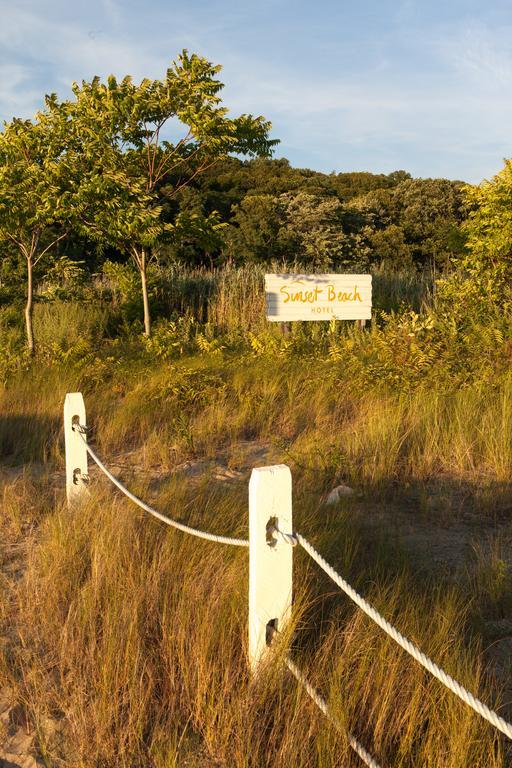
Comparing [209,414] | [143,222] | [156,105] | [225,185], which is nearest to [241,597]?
[209,414]

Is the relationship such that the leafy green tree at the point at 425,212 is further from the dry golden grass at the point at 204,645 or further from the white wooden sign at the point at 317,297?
the dry golden grass at the point at 204,645

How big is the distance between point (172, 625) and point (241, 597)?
308mm

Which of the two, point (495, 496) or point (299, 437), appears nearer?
point (495, 496)

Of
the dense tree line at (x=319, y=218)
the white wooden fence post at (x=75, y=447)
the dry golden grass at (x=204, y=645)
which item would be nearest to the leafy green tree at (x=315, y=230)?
the dense tree line at (x=319, y=218)

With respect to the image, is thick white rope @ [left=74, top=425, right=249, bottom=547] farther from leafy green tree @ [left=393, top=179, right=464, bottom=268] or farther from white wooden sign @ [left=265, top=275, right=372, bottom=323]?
leafy green tree @ [left=393, top=179, right=464, bottom=268]

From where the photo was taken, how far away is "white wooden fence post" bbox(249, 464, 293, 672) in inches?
93.4

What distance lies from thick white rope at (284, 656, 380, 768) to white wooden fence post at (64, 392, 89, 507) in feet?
8.52

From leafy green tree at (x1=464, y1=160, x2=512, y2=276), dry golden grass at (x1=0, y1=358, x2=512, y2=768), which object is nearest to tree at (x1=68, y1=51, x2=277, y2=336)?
leafy green tree at (x1=464, y1=160, x2=512, y2=276)

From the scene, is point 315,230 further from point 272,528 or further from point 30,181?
point 272,528

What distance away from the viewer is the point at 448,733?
2.29 metres

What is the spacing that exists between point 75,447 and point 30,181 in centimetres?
791

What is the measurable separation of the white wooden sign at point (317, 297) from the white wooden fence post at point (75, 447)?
7371mm

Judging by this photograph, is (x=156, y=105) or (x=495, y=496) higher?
(x=156, y=105)

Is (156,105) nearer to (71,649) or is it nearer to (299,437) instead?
(299,437)
